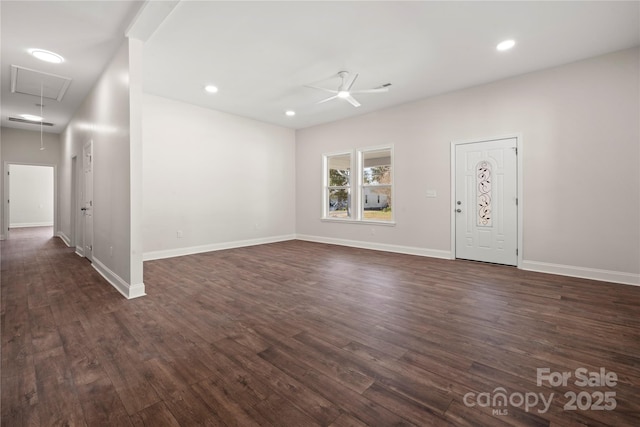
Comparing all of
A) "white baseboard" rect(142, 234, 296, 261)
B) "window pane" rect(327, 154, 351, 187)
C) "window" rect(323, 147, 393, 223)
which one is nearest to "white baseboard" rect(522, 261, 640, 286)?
"window" rect(323, 147, 393, 223)

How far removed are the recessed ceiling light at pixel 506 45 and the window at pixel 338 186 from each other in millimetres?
3568

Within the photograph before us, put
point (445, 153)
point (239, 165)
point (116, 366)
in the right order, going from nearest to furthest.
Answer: point (116, 366)
point (445, 153)
point (239, 165)

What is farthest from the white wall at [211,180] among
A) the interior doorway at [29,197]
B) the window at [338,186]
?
the interior doorway at [29,197]

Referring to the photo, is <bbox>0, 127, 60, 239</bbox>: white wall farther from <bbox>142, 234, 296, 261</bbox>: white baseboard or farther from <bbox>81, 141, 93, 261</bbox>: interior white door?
<bbox>142, 234, 296, 261</bbox>: white baseboard

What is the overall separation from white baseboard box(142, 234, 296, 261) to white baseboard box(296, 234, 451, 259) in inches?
33.0

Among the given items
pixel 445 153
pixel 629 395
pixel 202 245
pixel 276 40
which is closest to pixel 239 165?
pixel 202 245

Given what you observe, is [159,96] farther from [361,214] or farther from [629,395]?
[629,395]

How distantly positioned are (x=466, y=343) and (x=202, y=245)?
17.0 feet

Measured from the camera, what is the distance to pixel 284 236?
24.6ft

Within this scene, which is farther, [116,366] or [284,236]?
[284,236]

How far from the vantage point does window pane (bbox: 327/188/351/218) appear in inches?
269

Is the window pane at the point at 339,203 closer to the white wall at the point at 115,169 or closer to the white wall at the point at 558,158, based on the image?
the white wall at the point at 558,158

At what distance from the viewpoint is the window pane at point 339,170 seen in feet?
22.4

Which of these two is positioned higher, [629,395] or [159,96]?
[159,96]
